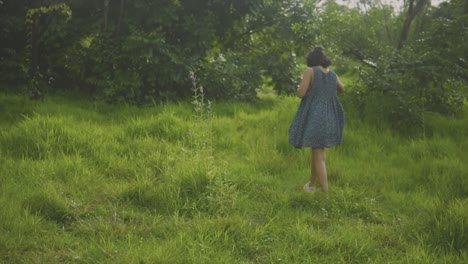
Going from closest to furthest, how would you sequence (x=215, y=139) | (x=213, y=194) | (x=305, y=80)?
(x=213, y=194) → (x=305, y=80) → (x=215, y=139)

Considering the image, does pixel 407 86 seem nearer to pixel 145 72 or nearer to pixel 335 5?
pixel 335 5

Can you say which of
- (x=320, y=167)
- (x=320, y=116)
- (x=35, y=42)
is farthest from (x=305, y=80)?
(x=35, y=42)

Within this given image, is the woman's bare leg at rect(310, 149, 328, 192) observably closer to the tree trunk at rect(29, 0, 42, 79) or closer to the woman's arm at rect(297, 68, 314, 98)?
the woman's arm at rect(297, 68, 314, 98)

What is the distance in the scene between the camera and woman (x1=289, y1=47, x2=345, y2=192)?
4992 millimetres

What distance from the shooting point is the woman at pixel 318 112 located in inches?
197

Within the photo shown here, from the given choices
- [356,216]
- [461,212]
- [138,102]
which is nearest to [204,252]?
[356,216]

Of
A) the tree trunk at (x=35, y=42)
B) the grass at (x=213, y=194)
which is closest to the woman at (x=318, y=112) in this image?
the grass at (x=213, y=194)

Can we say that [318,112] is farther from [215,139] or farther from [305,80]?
[215,139]

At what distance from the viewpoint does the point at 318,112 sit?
500 centimetres

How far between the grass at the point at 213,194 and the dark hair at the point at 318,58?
1446 mm

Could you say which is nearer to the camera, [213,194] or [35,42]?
[213,194]

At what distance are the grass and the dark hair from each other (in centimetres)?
145

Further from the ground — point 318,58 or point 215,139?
point 318,58

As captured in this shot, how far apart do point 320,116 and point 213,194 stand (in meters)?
1.46
